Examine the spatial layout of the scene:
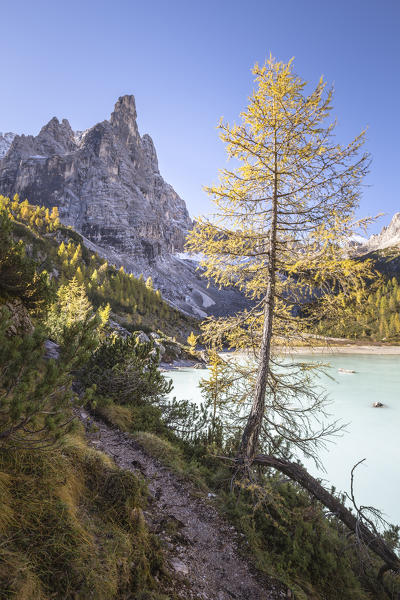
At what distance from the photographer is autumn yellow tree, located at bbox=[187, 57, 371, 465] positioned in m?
5.19

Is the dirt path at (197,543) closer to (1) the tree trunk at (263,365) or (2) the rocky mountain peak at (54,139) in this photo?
(1) the tree trunk at (263,365)

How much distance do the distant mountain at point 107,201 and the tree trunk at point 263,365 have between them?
120759 millimetres

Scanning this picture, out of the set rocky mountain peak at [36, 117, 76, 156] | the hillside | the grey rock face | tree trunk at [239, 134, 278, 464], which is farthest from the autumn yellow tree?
rocky mountain peak at [36, 117, 76, 156]

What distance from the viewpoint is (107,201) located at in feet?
504

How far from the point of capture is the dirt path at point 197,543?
131 inches

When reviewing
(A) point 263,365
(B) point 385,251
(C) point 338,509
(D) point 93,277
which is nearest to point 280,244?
(A) point 263,365

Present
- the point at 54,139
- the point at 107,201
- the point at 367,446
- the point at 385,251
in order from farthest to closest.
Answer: the point at 54,139, the point at 107,201, the point at 385,251, the point at 367,446

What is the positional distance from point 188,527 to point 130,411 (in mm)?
4365

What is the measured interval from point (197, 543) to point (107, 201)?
170 m

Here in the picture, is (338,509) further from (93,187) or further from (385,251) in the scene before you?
(93,187)

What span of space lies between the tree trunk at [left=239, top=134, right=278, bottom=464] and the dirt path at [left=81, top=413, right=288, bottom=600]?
4.33 ft

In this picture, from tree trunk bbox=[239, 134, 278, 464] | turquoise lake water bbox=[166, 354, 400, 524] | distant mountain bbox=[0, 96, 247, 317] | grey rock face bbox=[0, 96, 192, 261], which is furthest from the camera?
grey rock face bbox=[0, 96, 192, 261]

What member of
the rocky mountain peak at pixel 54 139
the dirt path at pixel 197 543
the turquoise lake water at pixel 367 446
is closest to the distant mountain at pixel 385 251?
the turquoise lake water at pixel 367 446

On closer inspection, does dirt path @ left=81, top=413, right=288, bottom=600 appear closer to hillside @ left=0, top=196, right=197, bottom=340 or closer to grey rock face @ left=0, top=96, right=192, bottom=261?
hillside @ left=0, top=196, right=197, bottom=340
